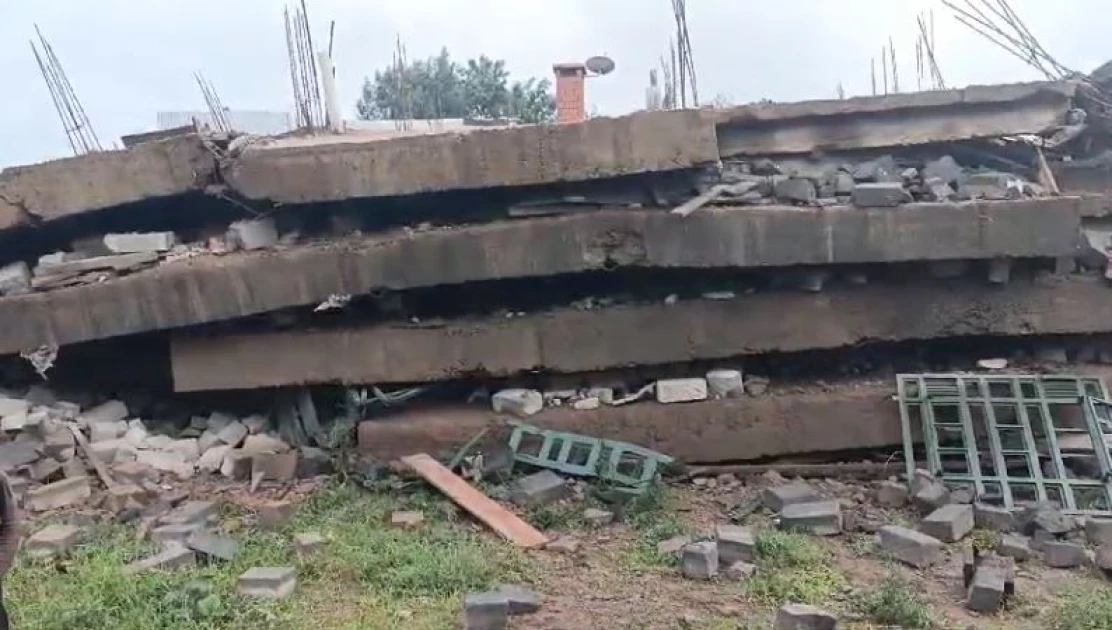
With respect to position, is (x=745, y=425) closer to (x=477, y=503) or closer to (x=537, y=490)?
(x=537, y=490)

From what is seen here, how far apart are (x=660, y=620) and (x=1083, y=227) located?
14.7 ft

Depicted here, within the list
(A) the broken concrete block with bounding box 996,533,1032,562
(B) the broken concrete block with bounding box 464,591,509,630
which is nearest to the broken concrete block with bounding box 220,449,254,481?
(B) the broken concrete block with bounding box 464,591,509,630

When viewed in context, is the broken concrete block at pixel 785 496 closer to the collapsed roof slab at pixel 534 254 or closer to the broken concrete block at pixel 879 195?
the collapsed roof slab at pixel 534 254

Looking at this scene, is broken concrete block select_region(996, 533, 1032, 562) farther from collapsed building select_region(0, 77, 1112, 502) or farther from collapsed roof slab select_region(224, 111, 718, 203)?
collapsed roof slab select_region(224, 111, 718, 203)

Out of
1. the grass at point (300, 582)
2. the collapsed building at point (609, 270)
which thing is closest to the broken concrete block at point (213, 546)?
the grass at point (300, 582)

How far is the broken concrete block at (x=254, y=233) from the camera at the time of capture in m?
7.05

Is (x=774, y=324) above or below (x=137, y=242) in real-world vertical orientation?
below

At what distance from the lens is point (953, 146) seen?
729 cm

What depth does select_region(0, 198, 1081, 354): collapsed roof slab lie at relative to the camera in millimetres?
6555

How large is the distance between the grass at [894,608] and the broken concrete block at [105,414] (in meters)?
5.20

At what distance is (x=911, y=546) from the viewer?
514cm

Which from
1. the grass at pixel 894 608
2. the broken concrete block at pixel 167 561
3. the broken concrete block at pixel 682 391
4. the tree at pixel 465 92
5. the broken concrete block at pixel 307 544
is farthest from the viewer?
the tree at pixel 465 92

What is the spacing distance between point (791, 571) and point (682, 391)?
1922 mm

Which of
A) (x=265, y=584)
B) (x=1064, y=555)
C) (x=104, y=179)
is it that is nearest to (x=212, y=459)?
(x=104, y=179)
